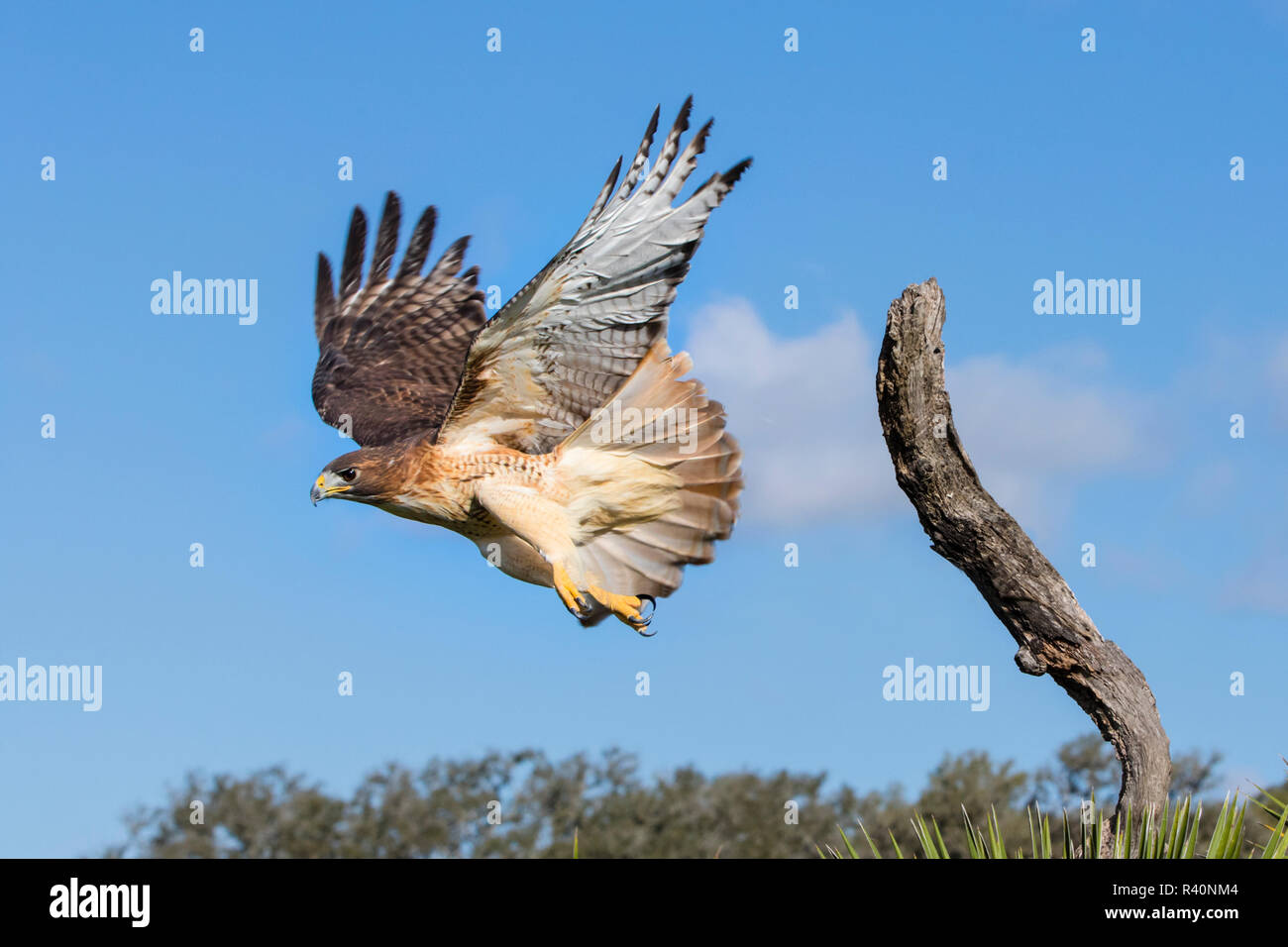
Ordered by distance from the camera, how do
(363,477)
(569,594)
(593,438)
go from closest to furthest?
(569,594) → (593,438) → (363,477)

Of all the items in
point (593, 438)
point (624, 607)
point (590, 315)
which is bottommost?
point (624, 607)

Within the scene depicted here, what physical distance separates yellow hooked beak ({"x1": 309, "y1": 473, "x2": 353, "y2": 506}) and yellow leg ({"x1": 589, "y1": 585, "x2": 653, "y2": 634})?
1677mm

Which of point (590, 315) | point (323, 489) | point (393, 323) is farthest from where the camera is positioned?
point (393, 323)

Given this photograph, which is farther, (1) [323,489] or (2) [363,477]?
(1) [323,489]

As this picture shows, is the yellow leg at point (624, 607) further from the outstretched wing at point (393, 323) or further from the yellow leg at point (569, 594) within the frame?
the outstretched wing at point (393, 323)

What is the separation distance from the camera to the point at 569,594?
22.1ft

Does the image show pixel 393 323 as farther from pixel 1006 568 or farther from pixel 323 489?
pixel 1006 568

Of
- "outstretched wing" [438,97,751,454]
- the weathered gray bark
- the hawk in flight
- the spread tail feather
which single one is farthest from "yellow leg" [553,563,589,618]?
the weathered gray bark

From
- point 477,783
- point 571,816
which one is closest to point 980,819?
point 571,816

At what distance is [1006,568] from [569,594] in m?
2.20

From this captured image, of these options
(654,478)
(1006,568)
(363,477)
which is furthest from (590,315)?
(1006,568)

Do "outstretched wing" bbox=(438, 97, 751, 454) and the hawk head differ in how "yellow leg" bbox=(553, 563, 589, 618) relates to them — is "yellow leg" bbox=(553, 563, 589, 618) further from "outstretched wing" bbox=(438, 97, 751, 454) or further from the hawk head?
the hawk head

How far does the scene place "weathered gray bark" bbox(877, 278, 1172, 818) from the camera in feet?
19.3

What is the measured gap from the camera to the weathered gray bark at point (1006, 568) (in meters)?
5.88
